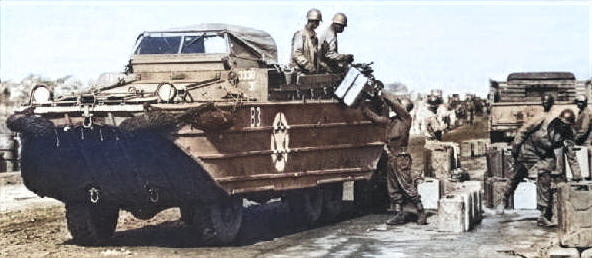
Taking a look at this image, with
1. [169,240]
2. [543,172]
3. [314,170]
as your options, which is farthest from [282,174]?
[543,172]

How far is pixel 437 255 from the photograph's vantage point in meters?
8.41

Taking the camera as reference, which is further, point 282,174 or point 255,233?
point 255,233

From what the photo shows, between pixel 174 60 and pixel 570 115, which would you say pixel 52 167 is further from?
pixel 570 115

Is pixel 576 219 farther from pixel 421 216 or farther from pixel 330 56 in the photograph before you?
pixel 330 56

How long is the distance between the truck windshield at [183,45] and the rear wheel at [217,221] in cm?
208

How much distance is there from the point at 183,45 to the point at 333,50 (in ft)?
6.44

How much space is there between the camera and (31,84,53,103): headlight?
915 cm

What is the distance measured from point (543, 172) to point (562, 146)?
1.27 feet

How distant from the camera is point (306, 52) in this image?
36.7 ft

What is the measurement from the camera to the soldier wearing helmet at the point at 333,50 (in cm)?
1123

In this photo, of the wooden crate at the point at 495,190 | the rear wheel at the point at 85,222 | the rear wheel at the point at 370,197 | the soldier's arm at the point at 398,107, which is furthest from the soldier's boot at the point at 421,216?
the rear wheel at the point at 85,222

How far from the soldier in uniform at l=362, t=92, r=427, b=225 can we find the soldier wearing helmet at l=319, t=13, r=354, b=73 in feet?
2.10

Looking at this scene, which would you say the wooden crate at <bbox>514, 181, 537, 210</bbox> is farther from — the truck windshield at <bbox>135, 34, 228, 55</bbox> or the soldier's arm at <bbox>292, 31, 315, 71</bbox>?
the truck windshield at <bbox>135, 34, 228, 55</bbox>

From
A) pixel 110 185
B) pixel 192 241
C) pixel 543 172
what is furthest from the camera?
pixel 543 172
